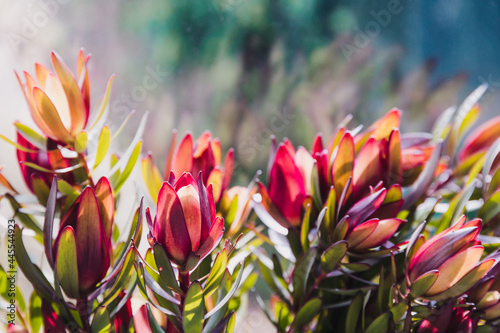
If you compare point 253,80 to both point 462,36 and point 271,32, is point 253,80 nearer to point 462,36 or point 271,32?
point 271,32

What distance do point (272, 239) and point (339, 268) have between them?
0.23 ft

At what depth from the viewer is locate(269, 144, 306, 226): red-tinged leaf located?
0.43 m

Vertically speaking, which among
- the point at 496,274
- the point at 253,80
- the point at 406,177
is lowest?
the point at 496,274

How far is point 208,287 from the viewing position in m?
0.37

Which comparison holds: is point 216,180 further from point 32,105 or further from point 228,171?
point 32,105

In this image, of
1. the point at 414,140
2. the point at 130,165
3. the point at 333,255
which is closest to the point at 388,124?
the point at 414,140

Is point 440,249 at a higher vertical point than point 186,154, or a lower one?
lower

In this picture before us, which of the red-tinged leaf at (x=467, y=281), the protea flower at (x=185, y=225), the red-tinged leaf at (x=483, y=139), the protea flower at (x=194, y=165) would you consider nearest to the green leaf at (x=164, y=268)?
the protea flower at (x=185, y=225)

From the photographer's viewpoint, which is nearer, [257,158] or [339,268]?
[339,268]

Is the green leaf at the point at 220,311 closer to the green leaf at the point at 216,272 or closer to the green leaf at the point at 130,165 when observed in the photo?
the green leaf at the point at 216,272

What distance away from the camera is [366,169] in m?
0.42

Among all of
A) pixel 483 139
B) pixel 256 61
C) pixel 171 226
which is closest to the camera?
pixel 171 226

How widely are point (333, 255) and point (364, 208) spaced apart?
1.9 inches

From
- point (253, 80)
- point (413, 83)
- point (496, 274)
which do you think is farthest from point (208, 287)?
point (413, 83)
